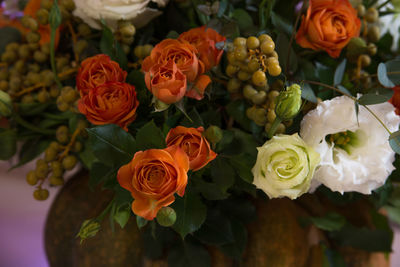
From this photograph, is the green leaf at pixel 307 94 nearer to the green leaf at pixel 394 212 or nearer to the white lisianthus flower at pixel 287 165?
the white lisianthus flower at pixel 287 165

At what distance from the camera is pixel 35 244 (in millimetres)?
803

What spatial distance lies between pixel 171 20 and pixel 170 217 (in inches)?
10.7

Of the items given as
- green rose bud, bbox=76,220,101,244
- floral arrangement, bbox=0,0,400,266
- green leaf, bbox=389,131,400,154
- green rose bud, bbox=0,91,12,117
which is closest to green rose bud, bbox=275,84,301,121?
floral arrangement, bbox=0,0,400,266

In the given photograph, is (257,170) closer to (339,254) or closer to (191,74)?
(191,74)

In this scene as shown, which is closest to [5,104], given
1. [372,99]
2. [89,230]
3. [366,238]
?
[89,230]

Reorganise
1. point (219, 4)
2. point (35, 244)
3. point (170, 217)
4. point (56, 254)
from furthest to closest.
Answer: point (35, 244)
point (56, 254)
point (219, 4)
point (170, 217)

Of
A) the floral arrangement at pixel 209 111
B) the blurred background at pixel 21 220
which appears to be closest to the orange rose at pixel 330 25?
the floral arrangement at pixel 209 111

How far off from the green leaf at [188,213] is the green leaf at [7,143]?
24cm

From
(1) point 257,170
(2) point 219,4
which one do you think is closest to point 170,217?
(1) point 257,170

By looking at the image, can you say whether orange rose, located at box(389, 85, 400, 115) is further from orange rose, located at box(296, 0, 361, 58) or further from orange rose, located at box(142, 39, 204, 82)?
orange rose, located at box(142, 39, 204, 82)

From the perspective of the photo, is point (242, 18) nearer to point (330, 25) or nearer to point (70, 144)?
point (330, 25)

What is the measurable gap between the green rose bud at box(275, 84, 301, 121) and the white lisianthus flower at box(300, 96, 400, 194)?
0.05 meters

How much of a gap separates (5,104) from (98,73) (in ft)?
0.42

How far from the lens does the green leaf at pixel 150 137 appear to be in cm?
36
